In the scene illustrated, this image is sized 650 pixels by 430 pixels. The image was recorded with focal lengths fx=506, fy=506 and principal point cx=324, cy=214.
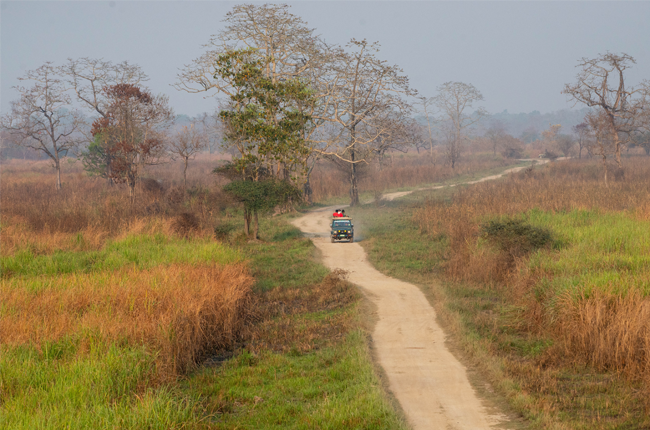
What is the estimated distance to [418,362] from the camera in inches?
343

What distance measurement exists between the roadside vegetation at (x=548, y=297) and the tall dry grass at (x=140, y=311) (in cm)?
472

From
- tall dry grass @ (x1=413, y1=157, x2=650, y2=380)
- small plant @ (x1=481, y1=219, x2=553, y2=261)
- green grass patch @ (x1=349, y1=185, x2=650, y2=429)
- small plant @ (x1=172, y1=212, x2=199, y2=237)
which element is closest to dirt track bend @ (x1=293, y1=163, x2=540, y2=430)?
green grass patch @ (x1=349, y1=185, x2=650, y2=429)

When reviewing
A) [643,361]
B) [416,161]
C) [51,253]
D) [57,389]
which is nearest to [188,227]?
[51,253]

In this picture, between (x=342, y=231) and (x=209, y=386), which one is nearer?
(x=209, y=386)

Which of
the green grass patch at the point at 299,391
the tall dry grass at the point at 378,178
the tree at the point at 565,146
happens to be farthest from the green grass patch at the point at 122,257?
the tree at the point at 565,146

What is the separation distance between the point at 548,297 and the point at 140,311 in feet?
25.8

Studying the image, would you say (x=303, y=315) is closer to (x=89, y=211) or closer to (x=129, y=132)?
(x=89, y=211)

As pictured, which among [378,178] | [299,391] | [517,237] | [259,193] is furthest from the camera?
[378,178]

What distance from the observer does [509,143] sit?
7075 centimetres

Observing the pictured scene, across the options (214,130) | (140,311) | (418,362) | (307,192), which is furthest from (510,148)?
(140,311)

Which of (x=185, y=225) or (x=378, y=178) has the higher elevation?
(x=378, y=178)

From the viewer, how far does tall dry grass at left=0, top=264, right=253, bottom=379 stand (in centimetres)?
784

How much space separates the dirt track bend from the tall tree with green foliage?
285 inches

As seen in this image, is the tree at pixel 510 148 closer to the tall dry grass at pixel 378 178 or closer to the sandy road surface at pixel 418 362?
the tall dry grass at pixel 378 178
